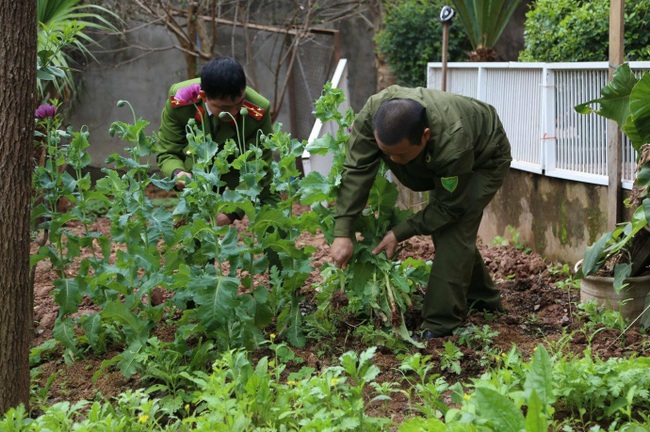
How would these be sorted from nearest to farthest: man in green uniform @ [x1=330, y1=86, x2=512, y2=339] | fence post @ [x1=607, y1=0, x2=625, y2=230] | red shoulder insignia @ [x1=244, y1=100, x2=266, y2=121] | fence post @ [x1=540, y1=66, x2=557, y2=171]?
1. man in green uniform @ [x1=330, y1=86, x2=512, y2=339]
2. red shoulder insignia @ [x1=244, y1=100, x2=266, y2=121]
3. fence post @ [x1=607, y1=0, x2=625, y2=230]
4. fence post @ [x1=540, y1=66, x2=557, y2=171]

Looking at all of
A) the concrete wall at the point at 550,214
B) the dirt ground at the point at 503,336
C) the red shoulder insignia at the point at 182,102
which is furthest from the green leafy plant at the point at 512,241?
the red shoulder insignia at the point at 182,102

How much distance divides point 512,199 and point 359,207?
3.22m

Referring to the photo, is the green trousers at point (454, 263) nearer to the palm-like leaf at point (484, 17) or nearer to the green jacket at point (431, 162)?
the green jacket at point (431, 162)

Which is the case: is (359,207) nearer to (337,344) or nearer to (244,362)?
(337,344)

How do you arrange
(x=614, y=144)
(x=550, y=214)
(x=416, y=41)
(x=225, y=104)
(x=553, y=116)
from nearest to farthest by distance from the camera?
(x=225, y=104)
(x=614, y=144)
(x=550, y=214)
(x=553, y=116)
(x=416, y=41)

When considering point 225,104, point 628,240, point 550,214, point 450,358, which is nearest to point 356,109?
point 550,214

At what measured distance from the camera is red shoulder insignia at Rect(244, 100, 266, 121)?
5840 millimetres

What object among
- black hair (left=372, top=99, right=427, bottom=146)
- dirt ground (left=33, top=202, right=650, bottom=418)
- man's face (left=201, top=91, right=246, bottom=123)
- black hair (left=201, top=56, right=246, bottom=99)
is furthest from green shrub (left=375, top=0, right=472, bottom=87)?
black hair (left=372, top=99, right=427, bottom=146)

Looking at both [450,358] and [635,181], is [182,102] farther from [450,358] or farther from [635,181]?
[635,181]

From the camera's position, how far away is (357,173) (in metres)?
5.11

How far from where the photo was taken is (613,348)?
17.3 feet

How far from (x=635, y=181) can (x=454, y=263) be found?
4.19ft

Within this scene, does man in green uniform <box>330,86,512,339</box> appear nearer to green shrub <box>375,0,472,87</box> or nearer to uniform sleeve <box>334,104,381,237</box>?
uniform sleeve <box>334,104,381,237</box>

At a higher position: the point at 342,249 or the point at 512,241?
the point at 342,249
